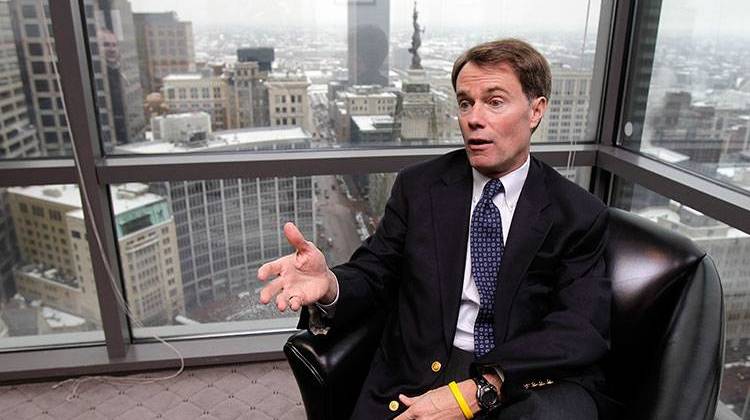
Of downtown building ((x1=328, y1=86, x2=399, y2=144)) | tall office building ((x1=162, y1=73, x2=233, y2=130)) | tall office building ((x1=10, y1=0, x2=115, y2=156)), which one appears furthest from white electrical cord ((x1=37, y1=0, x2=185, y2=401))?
downtown building ((x1=328, y1=86, x2=399, y2=144))

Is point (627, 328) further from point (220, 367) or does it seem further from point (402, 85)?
point (220, 367)

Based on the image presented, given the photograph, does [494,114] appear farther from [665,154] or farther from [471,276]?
[665,154]

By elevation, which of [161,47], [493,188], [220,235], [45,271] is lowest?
[45,271]

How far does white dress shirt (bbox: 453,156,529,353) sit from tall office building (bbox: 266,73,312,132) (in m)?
1.16

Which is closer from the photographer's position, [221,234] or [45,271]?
[45,271]

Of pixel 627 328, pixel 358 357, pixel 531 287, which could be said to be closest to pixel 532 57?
pixel 531 287

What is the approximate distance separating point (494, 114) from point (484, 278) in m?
0.40

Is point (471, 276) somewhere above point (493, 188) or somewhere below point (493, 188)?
below

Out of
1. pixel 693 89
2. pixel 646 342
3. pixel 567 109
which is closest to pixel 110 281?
pixel 646 342

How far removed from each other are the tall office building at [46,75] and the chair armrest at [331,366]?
1.34m

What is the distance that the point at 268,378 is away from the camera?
2.29 m

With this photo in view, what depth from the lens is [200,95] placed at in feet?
7.18

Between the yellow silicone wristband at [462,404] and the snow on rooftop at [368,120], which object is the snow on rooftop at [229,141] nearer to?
the snow on rooftop at [368,120]

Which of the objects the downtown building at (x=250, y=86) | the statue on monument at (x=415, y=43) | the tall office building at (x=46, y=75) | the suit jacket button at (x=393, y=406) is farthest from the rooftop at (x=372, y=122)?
the suit jacket button at (x=393, y=406)
